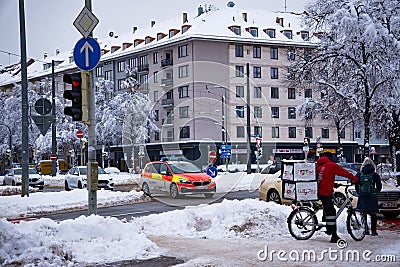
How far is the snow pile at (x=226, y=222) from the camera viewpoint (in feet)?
42.3

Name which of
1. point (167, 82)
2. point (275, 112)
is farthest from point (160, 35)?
point (167, 82)

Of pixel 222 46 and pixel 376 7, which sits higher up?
pixel 222 46

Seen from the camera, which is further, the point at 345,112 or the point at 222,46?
the point at 222,46

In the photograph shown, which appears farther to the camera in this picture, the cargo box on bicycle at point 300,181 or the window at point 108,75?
the window at point 108,75

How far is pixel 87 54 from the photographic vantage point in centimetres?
1250

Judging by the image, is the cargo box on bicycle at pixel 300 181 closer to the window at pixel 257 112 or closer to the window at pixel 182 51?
the window at pixel 257 112

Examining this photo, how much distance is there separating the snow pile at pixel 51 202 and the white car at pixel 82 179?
5.99 metres

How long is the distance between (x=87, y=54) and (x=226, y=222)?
187 inches

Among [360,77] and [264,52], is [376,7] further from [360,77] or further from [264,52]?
[264,52]

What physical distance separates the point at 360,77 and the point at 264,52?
146 feet

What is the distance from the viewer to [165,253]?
1058 centimetres

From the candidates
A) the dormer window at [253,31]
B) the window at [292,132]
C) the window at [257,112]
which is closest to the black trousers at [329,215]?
the window at [257,112]

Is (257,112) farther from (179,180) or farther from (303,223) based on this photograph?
(303,223)

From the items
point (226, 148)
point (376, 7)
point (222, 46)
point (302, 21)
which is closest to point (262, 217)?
point (376, 7)
